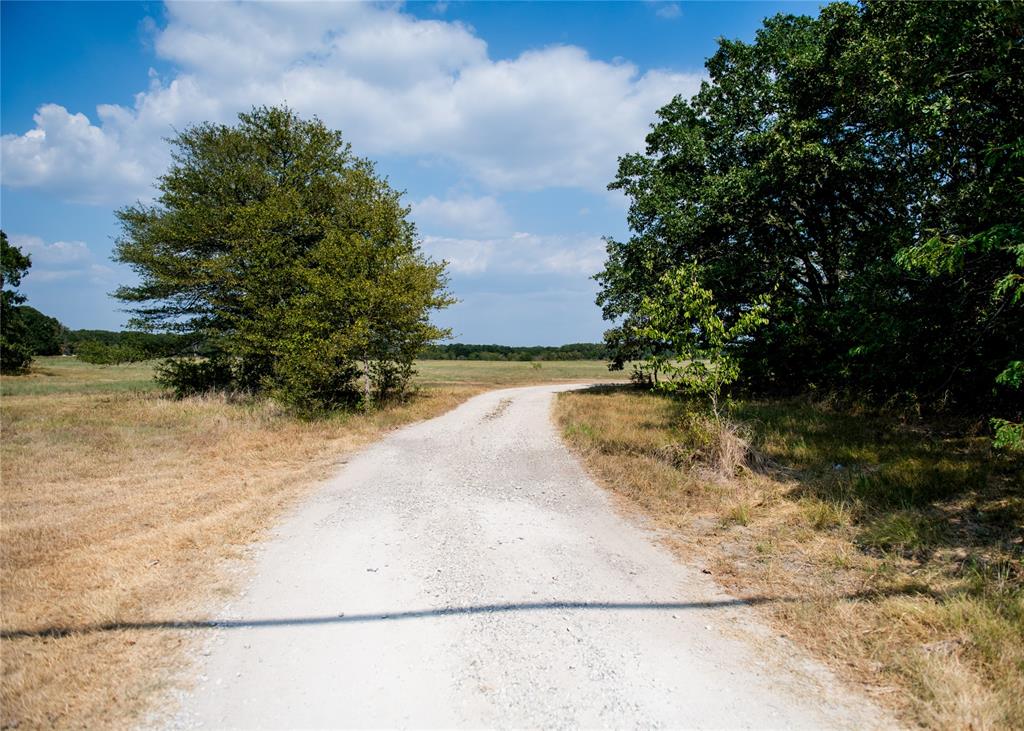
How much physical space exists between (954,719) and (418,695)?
10.6ft

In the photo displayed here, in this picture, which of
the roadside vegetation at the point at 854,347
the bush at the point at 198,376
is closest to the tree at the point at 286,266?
the bush at the point at 198,376

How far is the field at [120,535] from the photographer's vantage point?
137 inches

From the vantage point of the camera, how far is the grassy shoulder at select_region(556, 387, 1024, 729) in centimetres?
352

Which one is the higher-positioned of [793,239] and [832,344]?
[793,239]

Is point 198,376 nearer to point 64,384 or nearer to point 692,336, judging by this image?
point 64,384

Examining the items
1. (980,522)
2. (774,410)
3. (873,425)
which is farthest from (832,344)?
(980,522)

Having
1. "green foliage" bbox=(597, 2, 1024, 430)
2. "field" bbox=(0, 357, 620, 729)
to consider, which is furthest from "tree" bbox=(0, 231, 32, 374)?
"green foliage" bbox=(597, 2, 1024, 430)

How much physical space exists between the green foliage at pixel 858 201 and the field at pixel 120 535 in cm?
728

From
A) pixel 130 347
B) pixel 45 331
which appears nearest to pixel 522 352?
pixel 45 331

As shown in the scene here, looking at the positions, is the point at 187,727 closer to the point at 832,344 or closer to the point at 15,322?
the point at 832,344

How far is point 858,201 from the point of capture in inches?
729

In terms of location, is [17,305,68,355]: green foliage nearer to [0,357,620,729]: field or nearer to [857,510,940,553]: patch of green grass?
[0,357,620,729]: field

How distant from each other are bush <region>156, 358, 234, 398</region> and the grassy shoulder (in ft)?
63.6

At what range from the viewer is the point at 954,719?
300cm
